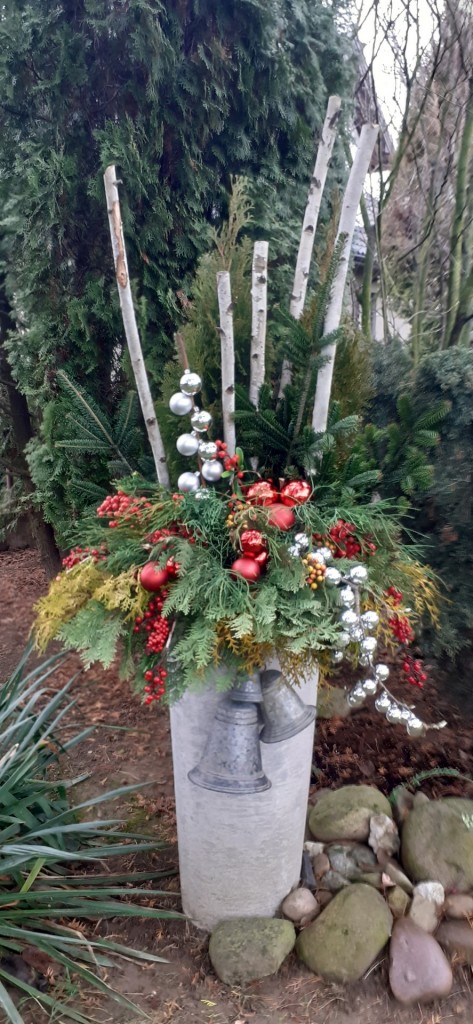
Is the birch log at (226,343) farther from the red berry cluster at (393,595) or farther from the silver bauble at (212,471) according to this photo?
the red berry cluster at (393,595)

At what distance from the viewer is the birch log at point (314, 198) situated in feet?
5.44

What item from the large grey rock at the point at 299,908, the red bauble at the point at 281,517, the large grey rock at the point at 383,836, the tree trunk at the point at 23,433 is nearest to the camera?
the red bauble at the point at 281,517

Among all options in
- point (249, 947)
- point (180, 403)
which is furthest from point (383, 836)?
point (180, 403)

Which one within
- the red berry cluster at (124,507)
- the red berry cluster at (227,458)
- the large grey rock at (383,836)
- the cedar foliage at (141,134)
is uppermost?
the cedar foliage at (141,134)

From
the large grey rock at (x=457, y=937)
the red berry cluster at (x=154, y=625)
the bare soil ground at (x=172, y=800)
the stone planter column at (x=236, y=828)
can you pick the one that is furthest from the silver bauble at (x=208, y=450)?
the large grey rock at (x=457, y=937)

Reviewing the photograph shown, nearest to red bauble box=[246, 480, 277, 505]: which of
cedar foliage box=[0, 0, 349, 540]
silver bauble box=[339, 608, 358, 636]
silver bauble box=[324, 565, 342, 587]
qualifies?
silver bauble box=[324, 565, 342, 587]

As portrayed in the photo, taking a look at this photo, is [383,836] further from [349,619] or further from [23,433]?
[23,433]

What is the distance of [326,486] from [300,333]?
400mm

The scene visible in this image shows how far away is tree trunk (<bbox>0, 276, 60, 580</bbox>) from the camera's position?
425 cm

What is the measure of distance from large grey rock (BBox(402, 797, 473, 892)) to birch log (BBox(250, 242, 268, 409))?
1.50m

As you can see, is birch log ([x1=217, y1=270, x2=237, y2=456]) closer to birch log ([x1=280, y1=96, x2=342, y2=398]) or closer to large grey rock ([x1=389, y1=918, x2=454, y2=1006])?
birch log ([x1=280, y1=96, x2=342, y2=398])

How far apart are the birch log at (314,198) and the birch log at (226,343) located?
20cm

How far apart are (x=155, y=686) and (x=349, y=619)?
48 centimetres

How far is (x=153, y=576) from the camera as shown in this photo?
1.53m
